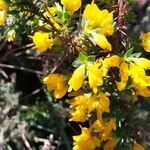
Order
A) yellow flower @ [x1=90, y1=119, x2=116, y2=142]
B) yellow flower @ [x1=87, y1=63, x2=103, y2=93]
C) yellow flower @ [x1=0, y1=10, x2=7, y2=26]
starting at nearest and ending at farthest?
1. yellow flower @ [x1=87, y1=63, x2=103, y2=93]
2. yellow flower @ [x1=0, y1=10, x2=7, y2=26]
3. yellow flower @ [x1=90, y1=119, x2=116, y2=142]

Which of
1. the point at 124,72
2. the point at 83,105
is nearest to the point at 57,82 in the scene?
the point at 83,105

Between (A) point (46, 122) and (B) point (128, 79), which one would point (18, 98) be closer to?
(A) point (46, 122)

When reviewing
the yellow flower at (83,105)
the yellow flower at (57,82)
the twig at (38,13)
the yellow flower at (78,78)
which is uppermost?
the twig at (38,13)

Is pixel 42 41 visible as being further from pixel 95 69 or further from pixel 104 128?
pixel 104 128

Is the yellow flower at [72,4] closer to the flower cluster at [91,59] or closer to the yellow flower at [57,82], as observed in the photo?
the flower cluster at [91,59]

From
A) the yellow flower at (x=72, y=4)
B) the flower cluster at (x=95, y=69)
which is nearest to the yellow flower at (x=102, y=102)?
the flower cluster at (x=95, y=69)

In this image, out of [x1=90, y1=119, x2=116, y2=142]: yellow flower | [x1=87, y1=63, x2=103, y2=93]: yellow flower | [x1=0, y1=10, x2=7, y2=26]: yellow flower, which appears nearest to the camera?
[x1=87, y1=63, x2=103, y2=93]: yellow flower

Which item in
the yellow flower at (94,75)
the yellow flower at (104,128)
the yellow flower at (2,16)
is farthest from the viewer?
the yellow flower at (104,128)

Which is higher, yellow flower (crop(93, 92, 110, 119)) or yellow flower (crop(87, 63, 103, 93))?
yellow flower (crop(87, 63, 103, 93))

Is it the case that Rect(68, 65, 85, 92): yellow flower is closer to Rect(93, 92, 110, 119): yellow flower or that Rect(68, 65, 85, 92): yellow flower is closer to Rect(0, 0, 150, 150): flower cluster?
Rect(0, 0, 150, 150): flower cluster

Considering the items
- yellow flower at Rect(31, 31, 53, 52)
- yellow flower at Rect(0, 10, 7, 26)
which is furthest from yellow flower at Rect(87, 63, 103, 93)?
yellow flower at Rect(0, 10, 7, 26)

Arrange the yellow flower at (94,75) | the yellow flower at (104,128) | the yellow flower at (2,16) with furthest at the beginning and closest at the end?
1. the yellow flower at (104,128)
2. the yellow flower at (2,16)
3. the yellow flower at (94,75)
